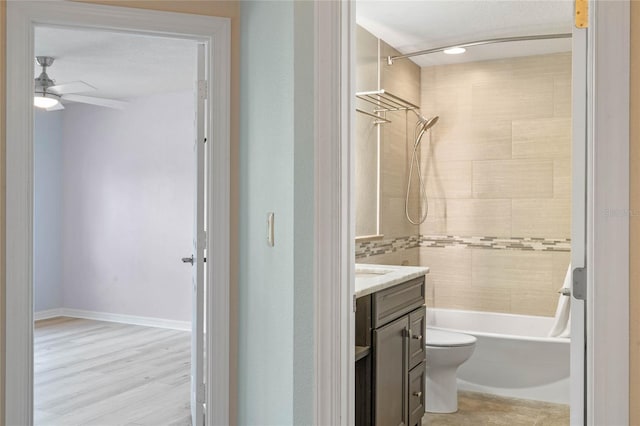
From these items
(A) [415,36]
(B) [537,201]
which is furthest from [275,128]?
(B) [537,201]

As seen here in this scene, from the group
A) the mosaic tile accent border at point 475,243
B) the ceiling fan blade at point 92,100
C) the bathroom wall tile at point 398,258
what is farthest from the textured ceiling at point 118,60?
the mosaic tile accent border at point 475,243

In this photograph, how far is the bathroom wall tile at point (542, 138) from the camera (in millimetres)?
4398

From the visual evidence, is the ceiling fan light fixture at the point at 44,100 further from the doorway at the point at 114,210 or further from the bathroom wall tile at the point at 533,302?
the bathroom wall tile at the point at 533,302

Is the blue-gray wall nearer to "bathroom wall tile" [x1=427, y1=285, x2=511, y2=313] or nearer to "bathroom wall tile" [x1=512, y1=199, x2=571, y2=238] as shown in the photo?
"bathroom wall tile" [x1=427, y1=285, x2=511, y2=313]

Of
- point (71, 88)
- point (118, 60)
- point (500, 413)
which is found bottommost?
point (500, 413)

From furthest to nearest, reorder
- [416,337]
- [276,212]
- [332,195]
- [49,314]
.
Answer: [49,314]
[416,337]
[276,212]
[332,195]

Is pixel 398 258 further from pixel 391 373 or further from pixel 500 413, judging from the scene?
pixel 391 373

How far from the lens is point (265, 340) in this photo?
2.26 m

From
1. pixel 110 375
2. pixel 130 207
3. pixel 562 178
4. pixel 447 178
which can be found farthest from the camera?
pixel 130 207

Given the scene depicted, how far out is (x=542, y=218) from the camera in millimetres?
4477

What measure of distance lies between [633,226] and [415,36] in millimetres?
2866

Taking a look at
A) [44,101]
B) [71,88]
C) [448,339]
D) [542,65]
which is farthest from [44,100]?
[542,65]

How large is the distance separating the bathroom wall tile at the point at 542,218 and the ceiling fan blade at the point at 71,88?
3291 millimetres

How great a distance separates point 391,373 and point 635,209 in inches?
60.6
